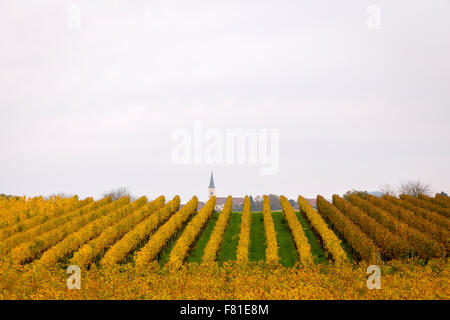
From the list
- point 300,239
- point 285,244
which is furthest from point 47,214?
point 300,239

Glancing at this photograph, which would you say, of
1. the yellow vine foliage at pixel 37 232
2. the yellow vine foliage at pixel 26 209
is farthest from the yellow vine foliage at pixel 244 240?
the yellow vine foliage at pixel 26 209

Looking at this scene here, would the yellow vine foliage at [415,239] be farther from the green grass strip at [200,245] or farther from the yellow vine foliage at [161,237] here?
the yellow vine foliage at [161,237]

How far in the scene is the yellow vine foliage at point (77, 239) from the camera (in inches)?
1607

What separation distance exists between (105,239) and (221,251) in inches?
568

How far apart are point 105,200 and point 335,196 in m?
43.5

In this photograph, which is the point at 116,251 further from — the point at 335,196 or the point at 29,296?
the point at 335,196

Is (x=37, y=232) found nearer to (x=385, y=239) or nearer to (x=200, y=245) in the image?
(x=200, y=245)

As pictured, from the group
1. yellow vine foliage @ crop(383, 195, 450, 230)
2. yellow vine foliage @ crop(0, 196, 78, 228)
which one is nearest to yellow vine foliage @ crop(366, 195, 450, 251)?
yellow vine foliage @ crop(383, 195, 450, 230)

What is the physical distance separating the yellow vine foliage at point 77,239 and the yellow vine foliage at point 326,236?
29.3 meters

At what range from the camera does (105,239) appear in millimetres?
47531

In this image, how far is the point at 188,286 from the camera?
2447cm

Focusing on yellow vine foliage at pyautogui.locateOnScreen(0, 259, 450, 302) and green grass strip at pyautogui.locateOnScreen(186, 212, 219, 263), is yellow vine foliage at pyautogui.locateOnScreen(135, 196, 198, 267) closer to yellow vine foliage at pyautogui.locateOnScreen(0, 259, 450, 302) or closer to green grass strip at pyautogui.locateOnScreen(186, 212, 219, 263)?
green grass strip at pyautogui.locateOnScreen(186, 212, 219, 263)

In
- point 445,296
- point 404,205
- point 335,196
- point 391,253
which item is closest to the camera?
point 445,296
